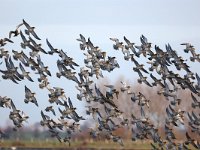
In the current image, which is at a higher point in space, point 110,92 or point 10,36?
point 10,36

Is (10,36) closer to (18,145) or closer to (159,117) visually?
(18,145)

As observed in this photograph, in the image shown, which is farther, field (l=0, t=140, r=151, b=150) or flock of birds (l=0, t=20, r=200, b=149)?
field (l=0, t=140, r=151, b=150)

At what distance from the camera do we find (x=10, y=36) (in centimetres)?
4778

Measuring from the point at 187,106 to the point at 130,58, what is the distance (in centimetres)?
8918

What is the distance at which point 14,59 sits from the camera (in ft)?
170

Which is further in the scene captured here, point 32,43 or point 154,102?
point 154,102

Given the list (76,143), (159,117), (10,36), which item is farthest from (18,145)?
(10,36)

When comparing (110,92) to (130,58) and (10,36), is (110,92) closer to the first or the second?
(130,58)

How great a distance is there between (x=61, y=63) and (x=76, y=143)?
55.4 meters

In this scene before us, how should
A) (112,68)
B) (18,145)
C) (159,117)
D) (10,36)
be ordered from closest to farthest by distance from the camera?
1. (10,36)
2. (112,68)
3. (18,145)
4. (159,117)

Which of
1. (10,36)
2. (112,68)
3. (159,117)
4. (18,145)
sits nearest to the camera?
(10,36)

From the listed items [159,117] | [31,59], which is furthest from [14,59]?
[159,117]

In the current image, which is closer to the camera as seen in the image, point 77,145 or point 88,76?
point 88,76

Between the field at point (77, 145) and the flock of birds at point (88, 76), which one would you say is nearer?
the flock of birds at point (88, 76)
